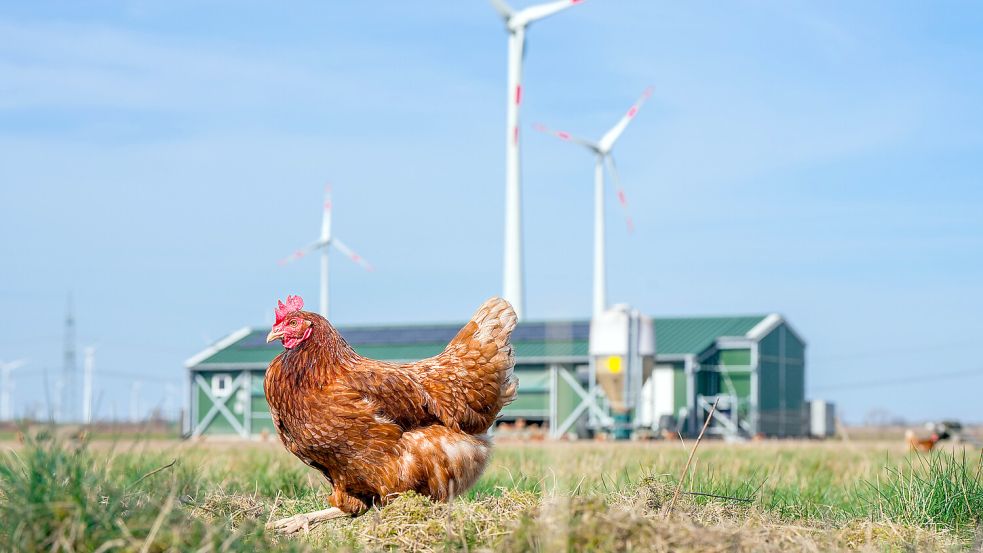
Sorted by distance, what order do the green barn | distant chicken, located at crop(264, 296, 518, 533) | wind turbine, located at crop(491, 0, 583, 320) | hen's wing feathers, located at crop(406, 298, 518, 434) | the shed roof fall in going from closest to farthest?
1. distant chicken, located at crop(264, 296, 518, 533)
2. hen's wing feathers, located at crop(406, 298, 518, 434)
3. wind turbine, located at crop(491, 0, 583, 320)
4. the green barn
5. the shed roof

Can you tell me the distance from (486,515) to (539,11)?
26.2 meters

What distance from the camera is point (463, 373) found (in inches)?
287

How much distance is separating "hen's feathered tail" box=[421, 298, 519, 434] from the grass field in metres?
0.68

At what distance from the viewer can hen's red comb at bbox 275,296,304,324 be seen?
22.6 ft

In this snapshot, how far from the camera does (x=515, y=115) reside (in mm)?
30453

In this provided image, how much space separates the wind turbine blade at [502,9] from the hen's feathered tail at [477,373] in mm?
23313

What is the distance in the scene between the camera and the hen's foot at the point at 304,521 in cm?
610

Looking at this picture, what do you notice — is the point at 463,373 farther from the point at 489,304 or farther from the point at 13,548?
A: the point at 13,548

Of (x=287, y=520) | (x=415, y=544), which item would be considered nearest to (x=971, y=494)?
(x=415, y=544)

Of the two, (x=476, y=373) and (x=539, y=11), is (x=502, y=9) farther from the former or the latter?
(x=476, y=373)

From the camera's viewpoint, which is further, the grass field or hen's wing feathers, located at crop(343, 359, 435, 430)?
hen's wing feathers, located at crop(343, 359, 435, 430)

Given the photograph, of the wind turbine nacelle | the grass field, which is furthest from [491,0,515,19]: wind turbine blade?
the grass field

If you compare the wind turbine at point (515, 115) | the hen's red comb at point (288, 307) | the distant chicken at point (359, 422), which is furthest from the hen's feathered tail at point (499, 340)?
the wind turbine at point (515, 115)

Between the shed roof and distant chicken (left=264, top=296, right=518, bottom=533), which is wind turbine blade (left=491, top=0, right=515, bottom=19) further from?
distant chicken (left=264, top=296, right=518, bottom=533)
